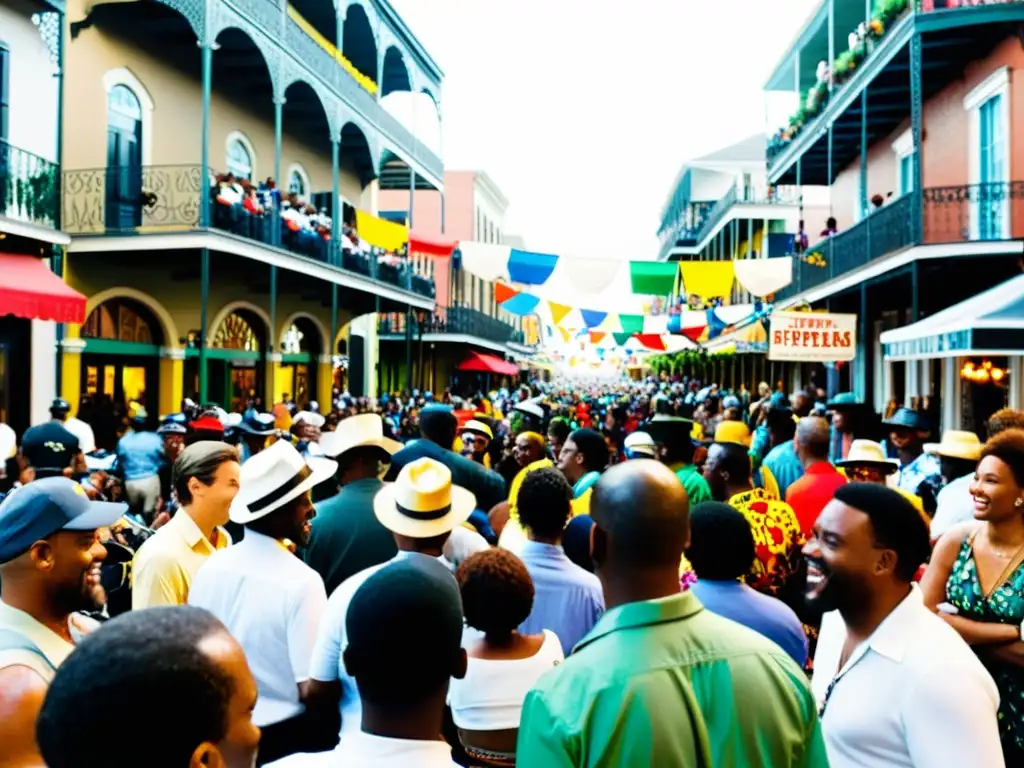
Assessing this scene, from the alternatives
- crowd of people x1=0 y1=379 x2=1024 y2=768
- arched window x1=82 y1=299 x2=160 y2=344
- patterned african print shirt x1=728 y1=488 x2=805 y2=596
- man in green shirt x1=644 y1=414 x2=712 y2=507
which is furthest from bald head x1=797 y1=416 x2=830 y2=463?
arched window x1=82 y1=299 x2=160 y2=344

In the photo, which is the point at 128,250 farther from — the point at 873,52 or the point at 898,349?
the point at 873,52

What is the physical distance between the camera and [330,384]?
23.4 m

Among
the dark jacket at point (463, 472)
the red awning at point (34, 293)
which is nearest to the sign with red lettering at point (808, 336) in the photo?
the dark jacket at point (463, 472)

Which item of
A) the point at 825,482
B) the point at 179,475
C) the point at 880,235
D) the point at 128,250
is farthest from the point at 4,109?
the point at 880,235

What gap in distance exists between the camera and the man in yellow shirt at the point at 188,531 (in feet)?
12.8

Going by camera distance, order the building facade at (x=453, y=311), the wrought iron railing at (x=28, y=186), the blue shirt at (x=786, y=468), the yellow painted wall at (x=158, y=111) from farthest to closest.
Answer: the building facade at (x=453, y=311) → the yellow painted wall at (x=158, y=111) → the wrought iron railing at (x=28, y=186) → the blue shirt at (x=786, y=468)

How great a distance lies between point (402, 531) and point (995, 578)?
226cm

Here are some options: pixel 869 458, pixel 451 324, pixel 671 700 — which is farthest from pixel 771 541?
pixel 451 324

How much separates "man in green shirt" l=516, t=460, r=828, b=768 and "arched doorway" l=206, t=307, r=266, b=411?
16848mm

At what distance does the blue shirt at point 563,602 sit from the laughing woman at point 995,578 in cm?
132

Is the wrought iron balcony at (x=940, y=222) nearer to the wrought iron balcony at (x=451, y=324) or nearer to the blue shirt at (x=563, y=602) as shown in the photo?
the blue shirt at (x=563, y=602)

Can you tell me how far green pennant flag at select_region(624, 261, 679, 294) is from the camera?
16281 mm

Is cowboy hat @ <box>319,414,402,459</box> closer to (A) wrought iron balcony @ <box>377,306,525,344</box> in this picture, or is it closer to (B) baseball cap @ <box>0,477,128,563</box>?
(B) baseball cap @ <box>0,477,128,563</box>

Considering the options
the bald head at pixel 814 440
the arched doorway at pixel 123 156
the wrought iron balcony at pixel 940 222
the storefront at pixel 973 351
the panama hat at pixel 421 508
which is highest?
the arched doorway at pixel 123 156
